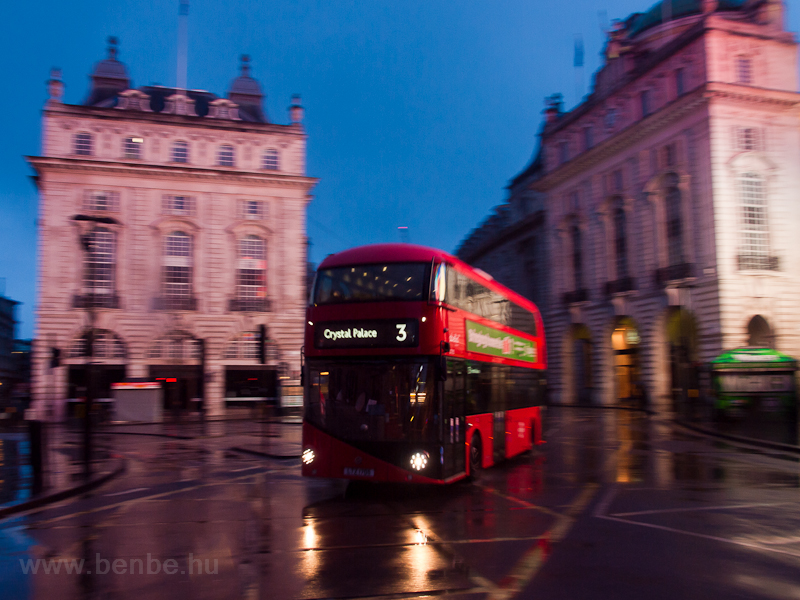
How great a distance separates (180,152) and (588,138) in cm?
2614

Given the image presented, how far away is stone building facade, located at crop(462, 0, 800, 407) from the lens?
33.6 meters

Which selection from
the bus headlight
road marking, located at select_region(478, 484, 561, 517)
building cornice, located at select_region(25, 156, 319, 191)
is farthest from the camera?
building cornice, located at select_region(25, 156, 319, 191)

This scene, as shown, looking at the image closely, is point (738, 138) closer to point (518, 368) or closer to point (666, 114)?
point (666, 114)

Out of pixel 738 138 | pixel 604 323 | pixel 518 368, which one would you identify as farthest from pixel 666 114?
pixel 518 368

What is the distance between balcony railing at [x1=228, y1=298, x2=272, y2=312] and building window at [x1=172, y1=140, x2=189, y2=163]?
9.15 m

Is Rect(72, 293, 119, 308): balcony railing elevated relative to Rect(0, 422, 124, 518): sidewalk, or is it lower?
elevated

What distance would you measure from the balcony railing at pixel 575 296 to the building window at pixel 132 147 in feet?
94.4

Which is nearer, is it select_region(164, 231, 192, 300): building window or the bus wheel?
the bus wheel

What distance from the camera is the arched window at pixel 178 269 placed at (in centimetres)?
4112

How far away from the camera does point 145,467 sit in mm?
15703

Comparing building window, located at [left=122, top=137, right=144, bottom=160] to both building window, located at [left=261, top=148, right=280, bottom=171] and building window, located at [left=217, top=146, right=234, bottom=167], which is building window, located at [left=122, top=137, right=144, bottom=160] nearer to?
building window, located at [left=217, top=146, right=234, bottom=167]

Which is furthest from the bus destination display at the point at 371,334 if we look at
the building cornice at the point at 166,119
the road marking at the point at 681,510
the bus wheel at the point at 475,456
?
the building cornice at the point at 166,119

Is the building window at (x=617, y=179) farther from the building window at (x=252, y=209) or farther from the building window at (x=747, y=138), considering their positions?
the building window at (x=252, y=209)

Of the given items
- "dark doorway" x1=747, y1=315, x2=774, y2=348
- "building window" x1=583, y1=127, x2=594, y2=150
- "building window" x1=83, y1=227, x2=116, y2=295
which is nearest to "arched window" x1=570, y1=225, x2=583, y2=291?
"building window" x1=583, y1=127, x2=594, y2=150
